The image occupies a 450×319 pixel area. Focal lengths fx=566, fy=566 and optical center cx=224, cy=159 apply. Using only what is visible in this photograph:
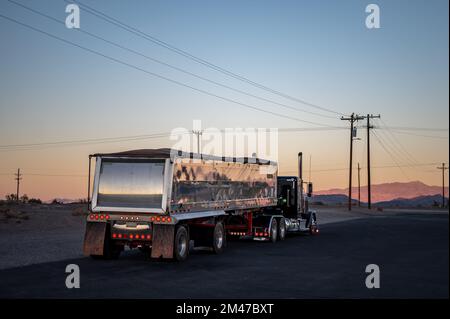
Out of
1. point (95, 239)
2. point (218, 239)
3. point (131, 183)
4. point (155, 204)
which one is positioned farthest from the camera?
point (218, 239)

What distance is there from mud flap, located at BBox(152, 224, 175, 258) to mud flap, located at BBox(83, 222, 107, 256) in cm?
175

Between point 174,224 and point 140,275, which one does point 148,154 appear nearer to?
point 174,224

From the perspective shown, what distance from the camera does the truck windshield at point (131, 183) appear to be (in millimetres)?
17219

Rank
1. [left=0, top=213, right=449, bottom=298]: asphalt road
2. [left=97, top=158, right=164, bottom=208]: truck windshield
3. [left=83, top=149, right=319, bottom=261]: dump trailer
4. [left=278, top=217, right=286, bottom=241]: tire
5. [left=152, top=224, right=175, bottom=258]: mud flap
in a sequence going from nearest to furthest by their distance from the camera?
[left=0, top=213, right=449, bottom=298]: asphalt road < [left=152, top=224, right=175, bottom=258]: mud flap < [left=83, top=149, right=319, bottom=261]: dump trailer < [left=97, top=158, right=164, bottom=208]: truck windshield < [left=278, top=217, right=286, bottom=241]: tire

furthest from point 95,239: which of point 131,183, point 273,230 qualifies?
point 273,230

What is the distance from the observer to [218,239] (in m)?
20.2

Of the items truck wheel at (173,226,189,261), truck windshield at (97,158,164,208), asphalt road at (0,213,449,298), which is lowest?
asphalt road at (0,213,449,298)

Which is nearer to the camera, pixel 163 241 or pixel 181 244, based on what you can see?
pixel 163 241

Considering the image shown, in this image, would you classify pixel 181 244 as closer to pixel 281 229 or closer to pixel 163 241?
pixel 163 241

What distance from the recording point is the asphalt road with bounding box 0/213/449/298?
11.2 m

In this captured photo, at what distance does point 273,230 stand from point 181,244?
813 centimetres

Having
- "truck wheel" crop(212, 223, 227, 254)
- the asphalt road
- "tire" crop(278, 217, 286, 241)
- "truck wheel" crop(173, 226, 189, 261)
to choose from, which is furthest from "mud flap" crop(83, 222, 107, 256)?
"tire" crop(278, 217, 286, 241)

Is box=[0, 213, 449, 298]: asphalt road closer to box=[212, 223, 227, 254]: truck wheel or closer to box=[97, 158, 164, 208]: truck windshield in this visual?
box=[212, 223, 227, 254]: truck wheel

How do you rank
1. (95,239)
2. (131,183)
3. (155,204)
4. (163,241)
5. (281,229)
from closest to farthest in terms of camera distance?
(163,241)
(155,204)
(131,183)
(95,239)
(281,229)
